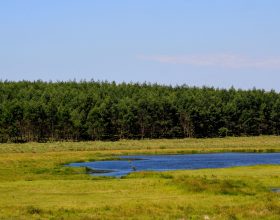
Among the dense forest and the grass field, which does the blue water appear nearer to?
the grass field

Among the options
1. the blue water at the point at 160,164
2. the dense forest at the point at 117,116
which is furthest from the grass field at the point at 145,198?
the dense forest at the point at 117,116

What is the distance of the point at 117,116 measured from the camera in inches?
7067

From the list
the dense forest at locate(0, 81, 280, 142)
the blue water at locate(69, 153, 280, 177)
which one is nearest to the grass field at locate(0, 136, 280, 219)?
the blue water at locate(69, 153, 280, 177)

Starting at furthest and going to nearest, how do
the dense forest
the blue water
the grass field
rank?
the dense forest
the blue water
the grass field

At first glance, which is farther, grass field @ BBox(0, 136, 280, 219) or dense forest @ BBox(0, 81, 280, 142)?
dense forest @ BBox(0, 81, 280, 142)

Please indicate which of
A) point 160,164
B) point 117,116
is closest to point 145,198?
point 160,164

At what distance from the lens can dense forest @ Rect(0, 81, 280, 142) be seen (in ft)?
554

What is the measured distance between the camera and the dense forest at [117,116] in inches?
6649

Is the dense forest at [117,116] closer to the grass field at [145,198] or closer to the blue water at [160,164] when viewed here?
the blue water at [160,164]

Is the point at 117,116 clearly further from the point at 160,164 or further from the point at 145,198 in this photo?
the point at 145,198

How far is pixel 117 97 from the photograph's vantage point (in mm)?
194375

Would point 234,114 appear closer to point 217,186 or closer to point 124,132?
point 124,132

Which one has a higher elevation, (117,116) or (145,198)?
(117,116)

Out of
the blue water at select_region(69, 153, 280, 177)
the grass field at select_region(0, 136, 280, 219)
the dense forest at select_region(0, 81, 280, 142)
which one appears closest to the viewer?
the grass field at select_region(0, 136, 280, 219)
